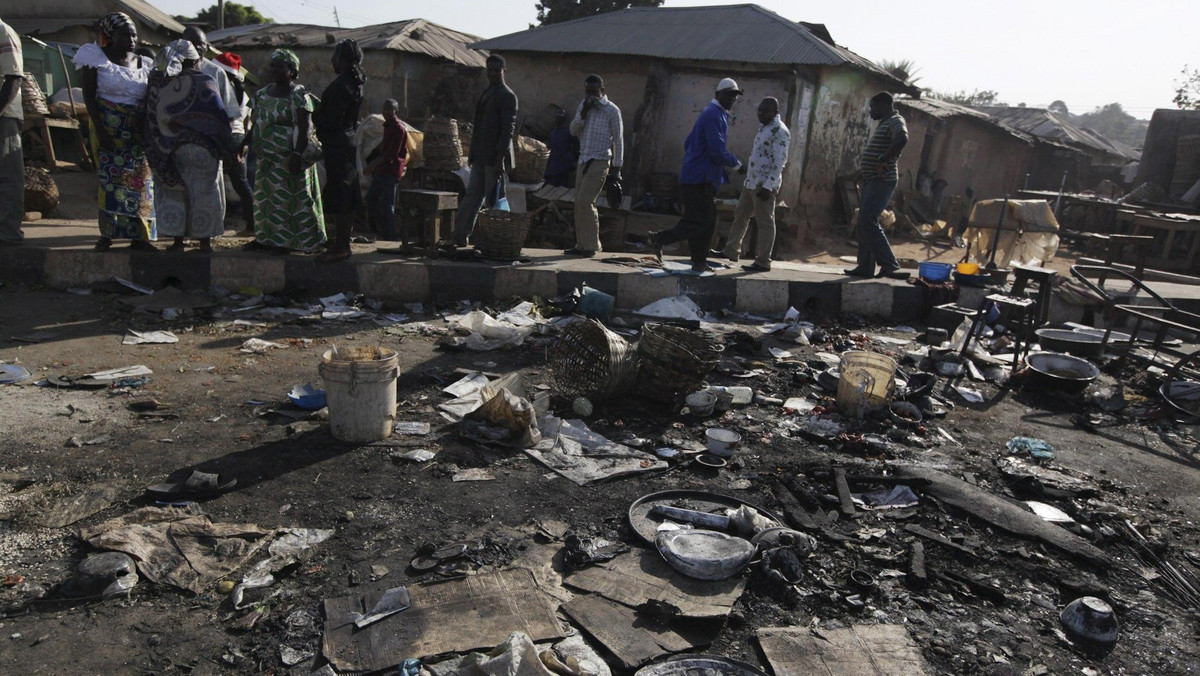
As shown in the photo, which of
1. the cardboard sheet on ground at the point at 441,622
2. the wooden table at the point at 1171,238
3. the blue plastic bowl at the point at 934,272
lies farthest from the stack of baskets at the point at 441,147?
the wooden table at the point at 1171,238

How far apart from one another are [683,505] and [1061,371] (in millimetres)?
4132

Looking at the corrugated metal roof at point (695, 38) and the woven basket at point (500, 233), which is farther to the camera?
the corrugated metal roof at point (695, 38)

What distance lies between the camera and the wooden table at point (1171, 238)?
14117 mm

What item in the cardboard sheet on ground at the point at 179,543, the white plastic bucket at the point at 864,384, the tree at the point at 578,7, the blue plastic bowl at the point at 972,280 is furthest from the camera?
the tree at the point at 578,7

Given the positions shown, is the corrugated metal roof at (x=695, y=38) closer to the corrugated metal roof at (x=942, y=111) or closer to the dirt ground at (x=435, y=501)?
the corrugated metal roof at (x=942, y=111)

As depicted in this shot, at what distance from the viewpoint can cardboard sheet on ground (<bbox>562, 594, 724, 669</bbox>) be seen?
8.68 feet

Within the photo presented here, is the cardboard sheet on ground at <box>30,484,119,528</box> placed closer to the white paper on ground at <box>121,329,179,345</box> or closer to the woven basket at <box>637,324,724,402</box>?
the white paper on ground at <box>121,329,179,345</box>

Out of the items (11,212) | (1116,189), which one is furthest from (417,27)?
(1116,189)

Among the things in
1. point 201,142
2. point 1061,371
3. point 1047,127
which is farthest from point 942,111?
point 201,142

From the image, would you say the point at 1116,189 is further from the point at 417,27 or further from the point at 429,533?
the point at 429,533

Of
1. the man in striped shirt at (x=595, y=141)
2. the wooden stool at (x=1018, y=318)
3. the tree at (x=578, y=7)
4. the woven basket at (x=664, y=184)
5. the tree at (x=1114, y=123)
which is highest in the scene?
the tree at (x=1114, y=123)

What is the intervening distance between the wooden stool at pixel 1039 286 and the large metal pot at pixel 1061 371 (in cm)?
88

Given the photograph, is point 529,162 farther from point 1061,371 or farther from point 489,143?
point 1061,371

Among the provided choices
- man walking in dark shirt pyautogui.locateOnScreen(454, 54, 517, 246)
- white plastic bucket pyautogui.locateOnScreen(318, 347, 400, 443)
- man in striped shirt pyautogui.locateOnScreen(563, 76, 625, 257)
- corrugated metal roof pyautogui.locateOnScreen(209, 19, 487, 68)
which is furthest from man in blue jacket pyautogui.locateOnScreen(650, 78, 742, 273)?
corrugated metal roof pyautogui.locateOnScreen(209, 19, 487, 68)
